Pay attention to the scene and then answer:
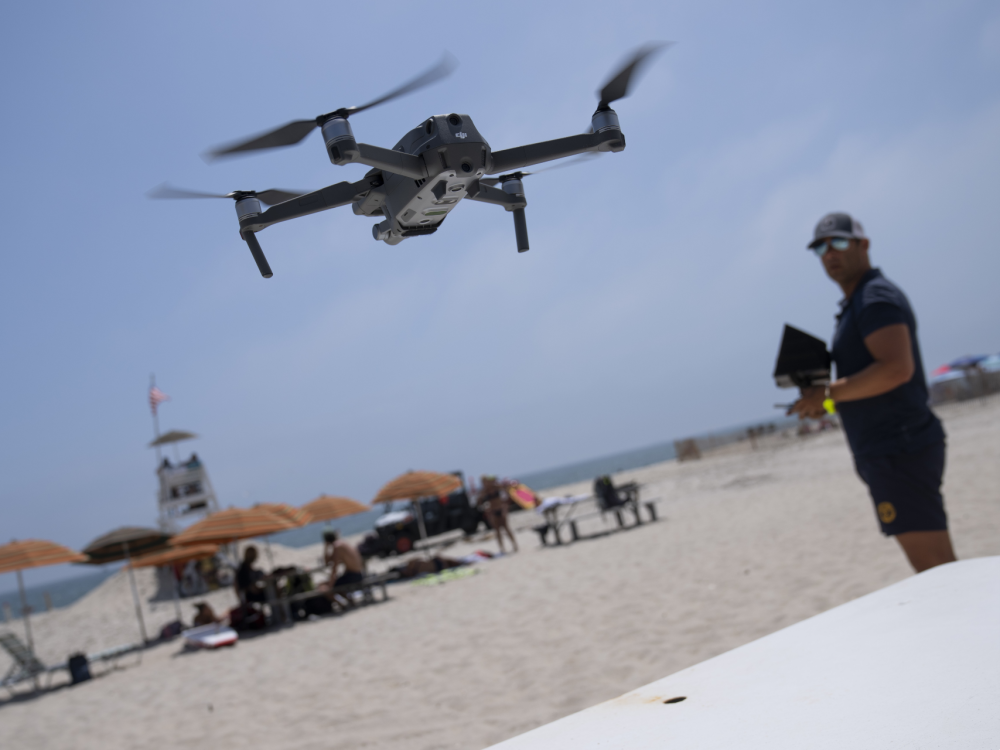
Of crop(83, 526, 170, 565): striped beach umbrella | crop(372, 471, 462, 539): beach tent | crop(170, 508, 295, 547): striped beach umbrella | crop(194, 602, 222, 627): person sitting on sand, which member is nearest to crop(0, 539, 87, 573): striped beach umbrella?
crop(83, 526, 170, 565): striped beach umbrella

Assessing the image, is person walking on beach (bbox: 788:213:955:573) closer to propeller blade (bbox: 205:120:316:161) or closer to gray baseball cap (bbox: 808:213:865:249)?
gray baseball cap (bbox: 808:213:865:249)

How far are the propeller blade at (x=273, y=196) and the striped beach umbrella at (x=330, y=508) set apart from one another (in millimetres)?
11899

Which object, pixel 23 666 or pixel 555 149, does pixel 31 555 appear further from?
pixel 555 149

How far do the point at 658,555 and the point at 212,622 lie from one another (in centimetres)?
724

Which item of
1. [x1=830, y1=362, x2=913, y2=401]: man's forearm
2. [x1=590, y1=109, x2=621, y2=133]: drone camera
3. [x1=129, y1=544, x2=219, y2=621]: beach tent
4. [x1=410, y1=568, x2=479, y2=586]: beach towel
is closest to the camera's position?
[x1=590, y1=109, x2=621, y2=133]: drone camera

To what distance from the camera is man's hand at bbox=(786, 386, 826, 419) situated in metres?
2.77

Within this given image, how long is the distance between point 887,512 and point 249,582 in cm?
947

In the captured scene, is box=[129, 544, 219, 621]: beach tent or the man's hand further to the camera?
box=[129, 544, 219, 621]: beach tent

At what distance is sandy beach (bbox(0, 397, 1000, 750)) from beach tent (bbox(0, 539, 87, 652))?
1.72 metres

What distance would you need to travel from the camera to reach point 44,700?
7820 mm

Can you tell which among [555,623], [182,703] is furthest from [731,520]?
[182,703]

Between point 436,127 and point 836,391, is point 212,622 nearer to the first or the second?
point 836,391

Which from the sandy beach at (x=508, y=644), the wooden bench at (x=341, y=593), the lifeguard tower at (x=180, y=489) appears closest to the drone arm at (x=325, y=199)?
the sandy beach at (x=508, y=644)

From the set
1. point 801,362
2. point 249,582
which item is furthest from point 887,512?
point 249,582
